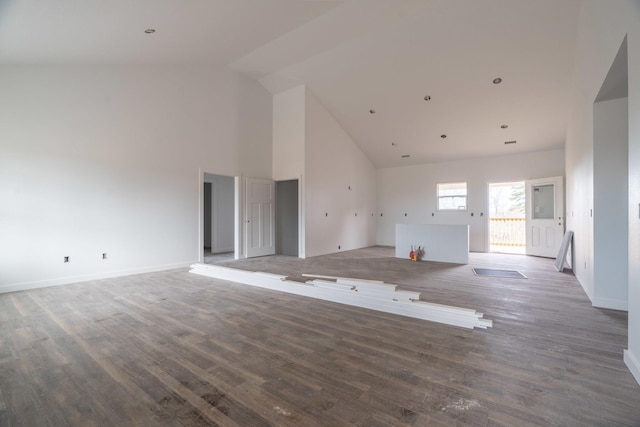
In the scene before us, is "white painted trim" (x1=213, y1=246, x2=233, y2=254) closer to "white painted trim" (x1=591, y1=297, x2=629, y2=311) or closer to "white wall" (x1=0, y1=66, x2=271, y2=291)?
"white wall" (x1=0, y1=66, x2=271, y2=291)

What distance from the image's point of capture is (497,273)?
5219 mm

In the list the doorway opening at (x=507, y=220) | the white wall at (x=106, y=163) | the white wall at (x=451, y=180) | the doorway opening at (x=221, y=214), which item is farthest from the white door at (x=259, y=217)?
the doorway opening at (x=507, y=220)

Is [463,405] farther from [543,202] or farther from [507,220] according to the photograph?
[507,220]

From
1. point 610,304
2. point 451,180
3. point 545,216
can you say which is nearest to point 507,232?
point 545,216

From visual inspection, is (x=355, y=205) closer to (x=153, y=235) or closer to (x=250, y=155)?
(x=250, y=155)

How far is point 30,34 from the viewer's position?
3424 mm

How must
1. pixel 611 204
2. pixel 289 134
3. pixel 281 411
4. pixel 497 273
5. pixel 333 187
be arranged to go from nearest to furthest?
pixel 281 411, pixel 611 204, pixel 497 273, pixel 289 134, pixel 333 187

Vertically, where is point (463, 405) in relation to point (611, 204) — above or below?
below

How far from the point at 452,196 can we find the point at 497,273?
418 centimetres

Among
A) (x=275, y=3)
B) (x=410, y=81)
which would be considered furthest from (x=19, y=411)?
(x=410, y=81)

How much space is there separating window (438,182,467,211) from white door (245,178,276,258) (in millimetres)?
5279

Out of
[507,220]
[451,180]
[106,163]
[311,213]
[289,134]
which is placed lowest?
[507,220]

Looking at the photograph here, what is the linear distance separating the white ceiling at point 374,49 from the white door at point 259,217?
2.55 meters

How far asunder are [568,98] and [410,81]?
10.1ft
